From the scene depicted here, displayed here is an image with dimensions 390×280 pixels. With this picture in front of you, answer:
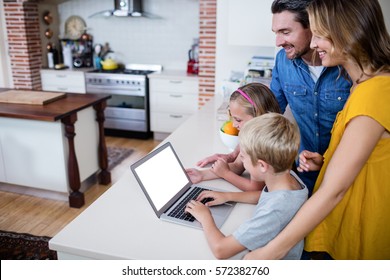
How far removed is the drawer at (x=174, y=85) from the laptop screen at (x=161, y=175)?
3180 millimetres

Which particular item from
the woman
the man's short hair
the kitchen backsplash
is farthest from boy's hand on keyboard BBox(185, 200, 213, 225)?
the kitchen backsplash

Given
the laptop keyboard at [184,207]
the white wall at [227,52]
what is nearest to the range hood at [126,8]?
the white wall at [227,52]

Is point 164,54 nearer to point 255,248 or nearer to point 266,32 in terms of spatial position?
point 266,32

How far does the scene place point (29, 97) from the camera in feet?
10.9

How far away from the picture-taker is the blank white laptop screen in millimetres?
1383

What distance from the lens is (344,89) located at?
4.94 ft

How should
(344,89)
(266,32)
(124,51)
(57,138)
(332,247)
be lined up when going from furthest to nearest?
(124,51), (266,32), (57,138), (344,89), (332,247)

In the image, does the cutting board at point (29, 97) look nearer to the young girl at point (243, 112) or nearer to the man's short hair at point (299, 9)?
the young girl at point (243, 112)

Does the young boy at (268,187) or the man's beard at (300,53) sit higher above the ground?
the man's beard at (300,53)

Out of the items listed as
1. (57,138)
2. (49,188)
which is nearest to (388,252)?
(57,138)

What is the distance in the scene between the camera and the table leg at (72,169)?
3039 mm

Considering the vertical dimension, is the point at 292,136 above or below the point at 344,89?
below

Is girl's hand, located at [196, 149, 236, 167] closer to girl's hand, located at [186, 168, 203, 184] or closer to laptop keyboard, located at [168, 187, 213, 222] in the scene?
girl's hand, located at [186, 168, 203, 184]
